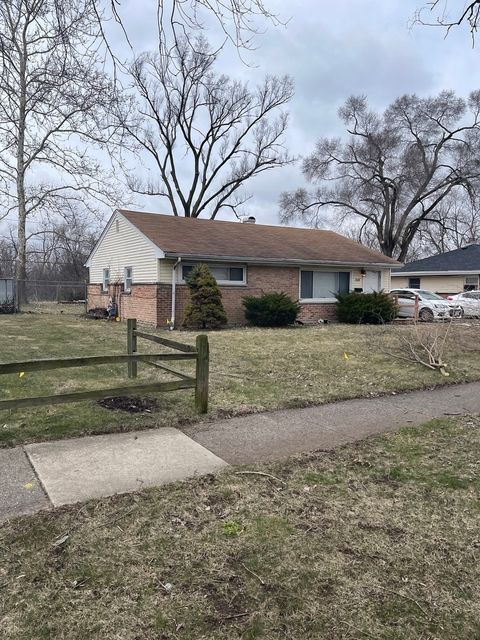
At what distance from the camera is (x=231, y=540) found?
3.02 metres

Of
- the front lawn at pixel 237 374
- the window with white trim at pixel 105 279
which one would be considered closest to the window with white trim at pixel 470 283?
the front lawn at pixel 237 374

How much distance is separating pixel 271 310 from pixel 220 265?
2.65m

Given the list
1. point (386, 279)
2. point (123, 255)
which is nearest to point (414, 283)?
point (386, 279)

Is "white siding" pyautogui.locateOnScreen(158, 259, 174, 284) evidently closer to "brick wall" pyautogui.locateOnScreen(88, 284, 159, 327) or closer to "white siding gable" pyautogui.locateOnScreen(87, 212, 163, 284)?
"white siding gable" pyautogui.locateOnScreen(87, 212, 163, 284)

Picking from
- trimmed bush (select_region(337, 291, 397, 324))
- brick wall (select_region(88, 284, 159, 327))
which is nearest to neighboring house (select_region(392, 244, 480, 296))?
trimmed bush (select_region(337, 291, 397, 324))

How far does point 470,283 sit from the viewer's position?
101 feet

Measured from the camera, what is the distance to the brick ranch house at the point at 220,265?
16812 mm

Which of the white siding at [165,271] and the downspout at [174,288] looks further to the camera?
the white siding at [165,271]

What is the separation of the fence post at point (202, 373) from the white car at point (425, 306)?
16576mm

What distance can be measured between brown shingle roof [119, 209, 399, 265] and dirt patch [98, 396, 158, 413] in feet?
33.5

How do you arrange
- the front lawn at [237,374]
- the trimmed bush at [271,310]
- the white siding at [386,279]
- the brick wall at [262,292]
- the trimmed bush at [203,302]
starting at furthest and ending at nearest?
the white siding at [386,279], the brick wall at [262,292], the trimmed bush at [271,310], the trimmed bush at [203,302], the front lawn at [237,374]

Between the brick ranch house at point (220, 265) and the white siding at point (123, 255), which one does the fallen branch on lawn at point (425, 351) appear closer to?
the brick ranch house at point (220, 265)

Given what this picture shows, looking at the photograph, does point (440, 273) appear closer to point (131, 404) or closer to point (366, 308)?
point (366, 308)

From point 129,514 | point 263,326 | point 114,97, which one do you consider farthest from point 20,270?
point 129,514
